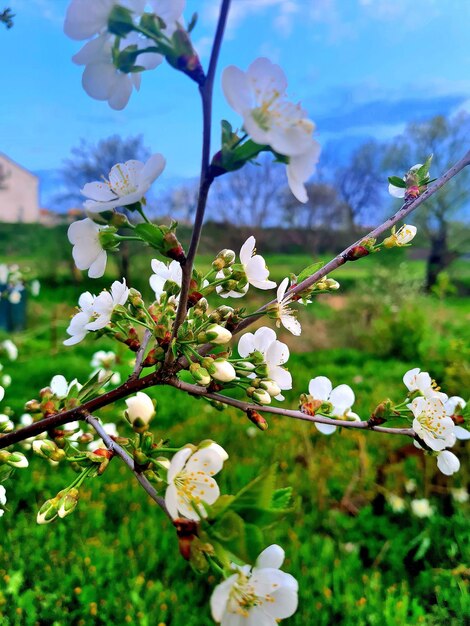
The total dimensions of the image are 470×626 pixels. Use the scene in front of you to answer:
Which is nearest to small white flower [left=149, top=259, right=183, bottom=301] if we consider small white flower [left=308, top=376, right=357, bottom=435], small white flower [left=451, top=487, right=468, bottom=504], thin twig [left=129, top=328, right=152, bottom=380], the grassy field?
thin twig [left=129, top=328, right=152, bottom=380]

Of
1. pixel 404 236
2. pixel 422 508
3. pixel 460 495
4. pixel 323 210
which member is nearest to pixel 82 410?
pixel 404 236

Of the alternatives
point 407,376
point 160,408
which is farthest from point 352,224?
point 407,376

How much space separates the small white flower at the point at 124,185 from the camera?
1.54 feet

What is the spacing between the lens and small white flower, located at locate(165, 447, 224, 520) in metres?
0.46

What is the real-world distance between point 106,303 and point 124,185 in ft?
0.60

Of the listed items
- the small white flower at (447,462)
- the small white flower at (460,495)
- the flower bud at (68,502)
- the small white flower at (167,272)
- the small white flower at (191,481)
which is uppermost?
the small white flower at (167,272)

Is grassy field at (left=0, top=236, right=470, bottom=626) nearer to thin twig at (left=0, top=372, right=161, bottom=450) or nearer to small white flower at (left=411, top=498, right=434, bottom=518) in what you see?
small white flower at (left=411, top=498, right=434, bottom=518)

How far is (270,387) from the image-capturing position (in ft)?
2.24

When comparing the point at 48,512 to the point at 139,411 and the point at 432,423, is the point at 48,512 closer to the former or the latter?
the point at 139,411

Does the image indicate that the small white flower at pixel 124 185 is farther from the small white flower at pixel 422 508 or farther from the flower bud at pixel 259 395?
the small white flower at pixel 422 508

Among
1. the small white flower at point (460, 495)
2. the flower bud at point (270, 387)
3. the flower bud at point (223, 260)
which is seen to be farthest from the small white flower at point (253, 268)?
the small white flower at point (460, 495)

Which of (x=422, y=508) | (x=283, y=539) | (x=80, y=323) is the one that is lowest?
(x=283, y=539)

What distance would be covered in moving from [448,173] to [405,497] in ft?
7.51

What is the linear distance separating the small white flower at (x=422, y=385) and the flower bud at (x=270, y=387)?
0.24 meters
